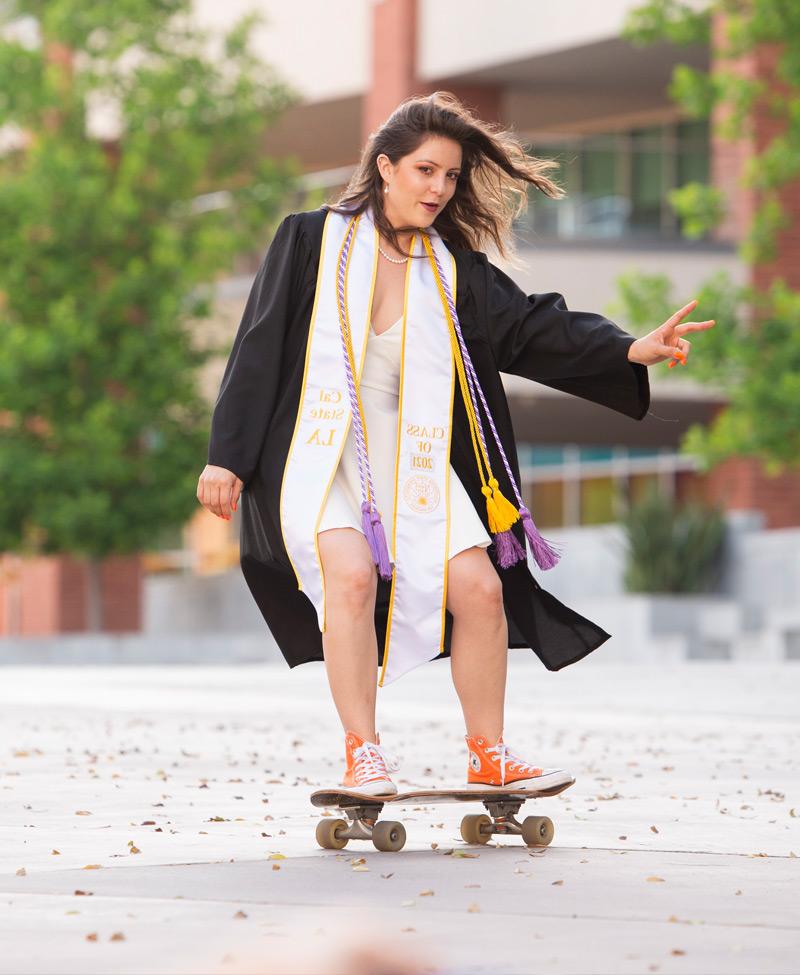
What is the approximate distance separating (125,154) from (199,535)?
1325cm

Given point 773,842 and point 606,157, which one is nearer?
point 773,842

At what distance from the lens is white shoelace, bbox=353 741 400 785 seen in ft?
17.0

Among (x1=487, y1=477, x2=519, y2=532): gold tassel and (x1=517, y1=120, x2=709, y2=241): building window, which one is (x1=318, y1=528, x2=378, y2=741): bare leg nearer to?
(x1=487, y1=477, x2=519, y2=532): gold tassel

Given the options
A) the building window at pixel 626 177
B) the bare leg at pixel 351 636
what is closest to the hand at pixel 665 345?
the bare leg at pixel 351 636

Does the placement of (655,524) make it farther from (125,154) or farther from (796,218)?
(125,154)

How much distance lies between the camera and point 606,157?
3055 centimetres

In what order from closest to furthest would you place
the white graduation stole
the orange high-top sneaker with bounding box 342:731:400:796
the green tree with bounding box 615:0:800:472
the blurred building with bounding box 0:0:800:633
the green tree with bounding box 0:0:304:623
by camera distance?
the orange high-top sneaker with bounding box 342:731:400:796, the white graduation stole, the green tree with bounding box 615:0:800:472, the green tree with bounding box 0:0:304:623, the blurred building with bounding box 0:0:800:633

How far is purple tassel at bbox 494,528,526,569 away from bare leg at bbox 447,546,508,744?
5 centimetres

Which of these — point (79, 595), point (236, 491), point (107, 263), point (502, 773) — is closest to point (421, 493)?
point (236, 491)

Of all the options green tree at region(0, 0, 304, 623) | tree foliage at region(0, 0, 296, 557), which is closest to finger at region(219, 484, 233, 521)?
green tree at region(0, 0, 304, 623)

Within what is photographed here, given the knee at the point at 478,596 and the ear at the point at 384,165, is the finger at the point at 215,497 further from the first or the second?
the ear at the point at 384,165

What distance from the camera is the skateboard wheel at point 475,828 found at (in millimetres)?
5359

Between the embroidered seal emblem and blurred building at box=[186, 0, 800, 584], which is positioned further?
blurred building at box=[186, 0, 800, 584]

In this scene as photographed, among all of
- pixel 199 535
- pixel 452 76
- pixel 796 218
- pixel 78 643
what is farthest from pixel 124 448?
pixel 199 535
